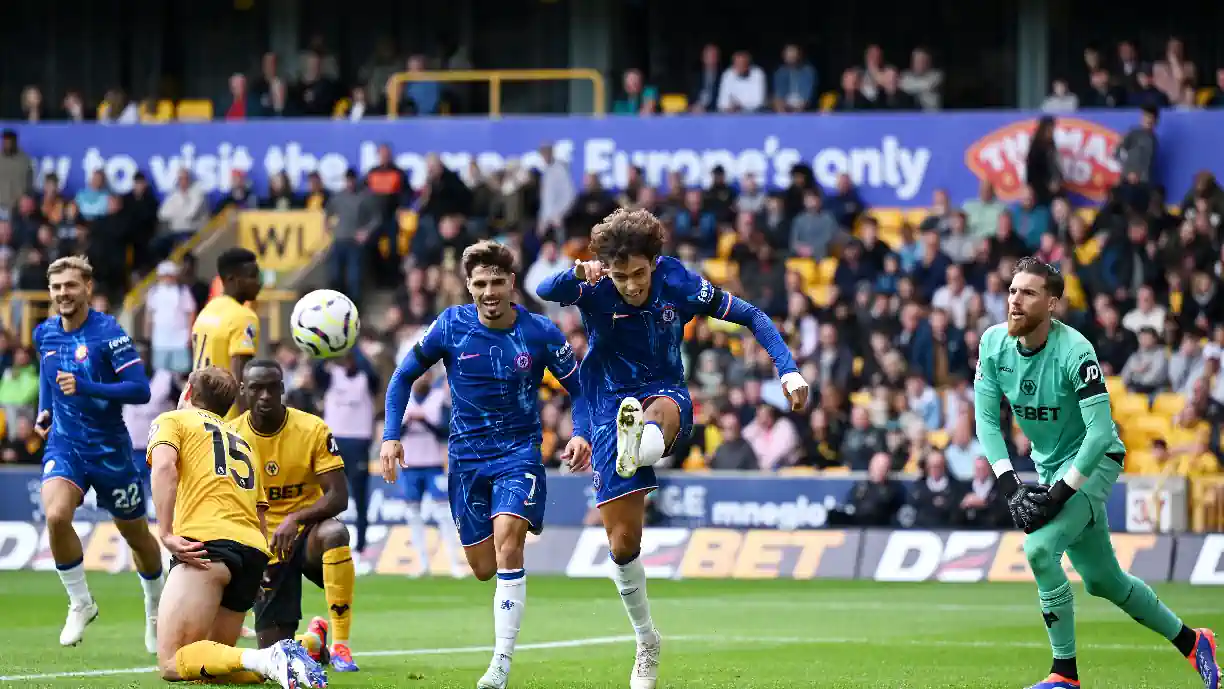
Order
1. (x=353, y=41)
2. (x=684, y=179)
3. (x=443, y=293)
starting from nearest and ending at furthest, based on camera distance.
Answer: (x=443, y=293)
(x=684, y=179)
(x=353, y=41)

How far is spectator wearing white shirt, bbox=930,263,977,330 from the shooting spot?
22391 mm

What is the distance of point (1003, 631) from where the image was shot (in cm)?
1369

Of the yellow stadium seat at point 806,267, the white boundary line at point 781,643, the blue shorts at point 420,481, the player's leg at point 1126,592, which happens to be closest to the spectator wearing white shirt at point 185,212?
the yellow stadium seat at point 806,267

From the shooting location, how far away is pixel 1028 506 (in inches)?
364

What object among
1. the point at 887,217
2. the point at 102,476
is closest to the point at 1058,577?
the point at 102,476

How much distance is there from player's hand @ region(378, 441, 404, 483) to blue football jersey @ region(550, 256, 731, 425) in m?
1.06

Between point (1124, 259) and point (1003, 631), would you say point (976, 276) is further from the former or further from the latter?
point (1003, 631)

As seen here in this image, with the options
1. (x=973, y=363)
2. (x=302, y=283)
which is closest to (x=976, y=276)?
(x=973, y=363)

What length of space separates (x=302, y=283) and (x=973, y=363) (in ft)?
30.2

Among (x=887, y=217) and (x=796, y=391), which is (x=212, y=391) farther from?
(x=887, y=217)

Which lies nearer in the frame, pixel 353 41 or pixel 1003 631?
pixel 1003 631

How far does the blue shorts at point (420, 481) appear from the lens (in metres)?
18.5

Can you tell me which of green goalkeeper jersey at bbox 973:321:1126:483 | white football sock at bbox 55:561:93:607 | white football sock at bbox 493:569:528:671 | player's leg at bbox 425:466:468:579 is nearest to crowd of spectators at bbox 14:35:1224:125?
player's leg at bbox 425:466:468:579

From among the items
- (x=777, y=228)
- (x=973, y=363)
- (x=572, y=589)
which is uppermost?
(x=777, y=228)
